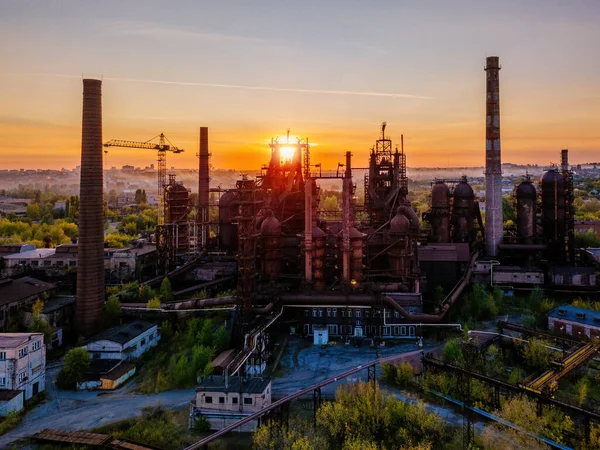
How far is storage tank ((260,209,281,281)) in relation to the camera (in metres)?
35.3

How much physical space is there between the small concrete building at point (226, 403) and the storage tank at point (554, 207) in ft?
115

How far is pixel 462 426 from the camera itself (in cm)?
2117

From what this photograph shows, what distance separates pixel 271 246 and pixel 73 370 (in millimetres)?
14939

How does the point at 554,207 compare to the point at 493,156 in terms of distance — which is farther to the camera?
the point at 493,156

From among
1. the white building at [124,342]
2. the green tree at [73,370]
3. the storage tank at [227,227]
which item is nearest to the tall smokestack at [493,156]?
the storage tank at [227,227]

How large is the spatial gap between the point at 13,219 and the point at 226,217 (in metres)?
58.0

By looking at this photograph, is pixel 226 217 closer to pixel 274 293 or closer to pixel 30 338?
pixel 274 293

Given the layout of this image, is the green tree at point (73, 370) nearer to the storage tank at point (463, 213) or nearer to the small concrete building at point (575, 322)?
the small concrete building at point (575, 322)

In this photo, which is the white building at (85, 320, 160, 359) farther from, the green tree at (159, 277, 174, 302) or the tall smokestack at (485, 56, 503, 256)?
the tall smokestack at (485, 56, 503, 256)

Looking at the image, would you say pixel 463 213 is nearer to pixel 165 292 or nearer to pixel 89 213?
pixel 165 292

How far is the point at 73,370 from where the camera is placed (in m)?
26.2

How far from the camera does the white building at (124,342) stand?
94.9 ft

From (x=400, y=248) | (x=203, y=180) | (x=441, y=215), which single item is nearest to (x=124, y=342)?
(x=400, y=248)

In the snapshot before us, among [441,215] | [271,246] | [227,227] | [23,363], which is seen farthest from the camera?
[227,227]
